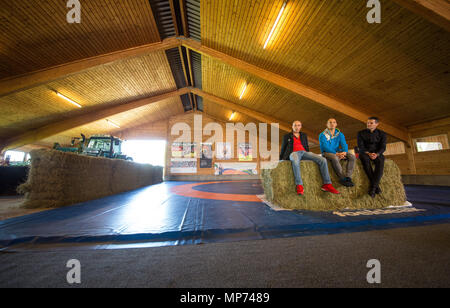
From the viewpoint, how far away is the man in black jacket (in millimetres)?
2094

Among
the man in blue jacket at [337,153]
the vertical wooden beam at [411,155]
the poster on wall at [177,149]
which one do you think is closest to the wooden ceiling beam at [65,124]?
the poster on wall at [177,149]

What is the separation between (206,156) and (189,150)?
1295 mm

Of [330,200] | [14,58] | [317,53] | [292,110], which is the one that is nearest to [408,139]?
[292,110]

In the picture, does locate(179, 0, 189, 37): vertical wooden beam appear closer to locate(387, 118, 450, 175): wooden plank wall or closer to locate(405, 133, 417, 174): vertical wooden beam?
locate(387, 118, 450, 175): wooden plank wall

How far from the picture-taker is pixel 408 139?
21.1ft

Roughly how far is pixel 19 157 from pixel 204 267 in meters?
18.2

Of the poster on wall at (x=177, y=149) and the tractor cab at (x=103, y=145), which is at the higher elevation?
the poster on wall at (x=177, y=149)

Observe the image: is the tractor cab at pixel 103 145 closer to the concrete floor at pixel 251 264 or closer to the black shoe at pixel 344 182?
the concrete floor at pixel 251 264

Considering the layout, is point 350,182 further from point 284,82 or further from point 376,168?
point 284,82

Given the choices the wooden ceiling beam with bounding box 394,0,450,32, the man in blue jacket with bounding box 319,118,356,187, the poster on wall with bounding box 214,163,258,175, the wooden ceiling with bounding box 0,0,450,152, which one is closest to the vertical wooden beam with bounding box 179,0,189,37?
the wooden ceiling with bounding box 0,0,450,152

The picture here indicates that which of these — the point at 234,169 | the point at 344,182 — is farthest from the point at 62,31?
the point at 234,169

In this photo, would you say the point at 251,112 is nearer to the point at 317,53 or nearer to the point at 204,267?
the point at 317,53

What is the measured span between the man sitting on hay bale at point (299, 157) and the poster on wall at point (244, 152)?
9248mm

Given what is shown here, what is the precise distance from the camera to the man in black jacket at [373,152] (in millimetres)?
2094
